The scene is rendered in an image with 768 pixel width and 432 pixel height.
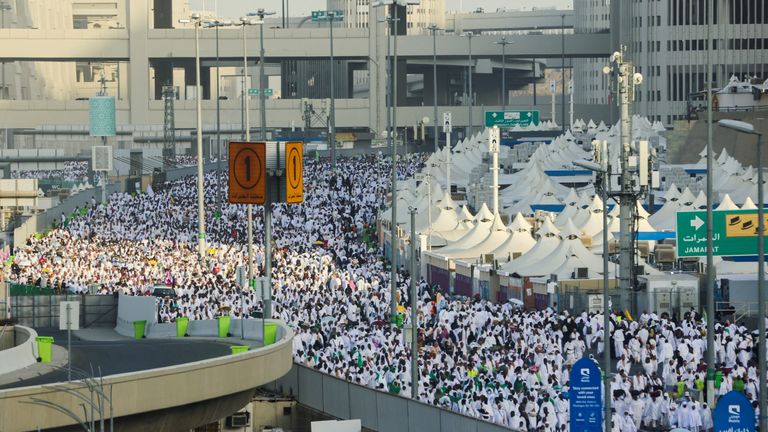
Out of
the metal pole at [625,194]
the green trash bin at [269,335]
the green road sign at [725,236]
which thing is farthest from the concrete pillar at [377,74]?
the green trash bin at [269,335]

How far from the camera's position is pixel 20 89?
15750 cm

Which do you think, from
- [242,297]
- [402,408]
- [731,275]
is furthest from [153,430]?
[731,275]

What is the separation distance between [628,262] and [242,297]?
35.5 feet

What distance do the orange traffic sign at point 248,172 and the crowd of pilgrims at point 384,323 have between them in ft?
12.0

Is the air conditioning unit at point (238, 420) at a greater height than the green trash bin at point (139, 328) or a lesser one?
lesser

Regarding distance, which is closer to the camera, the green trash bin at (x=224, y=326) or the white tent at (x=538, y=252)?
the green trash bin at (x=224, y=326)

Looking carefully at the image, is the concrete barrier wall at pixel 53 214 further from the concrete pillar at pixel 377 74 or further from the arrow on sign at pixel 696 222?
the concrete pillar at pixel 377 74

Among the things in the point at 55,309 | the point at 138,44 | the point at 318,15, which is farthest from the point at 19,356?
the point at 138,44

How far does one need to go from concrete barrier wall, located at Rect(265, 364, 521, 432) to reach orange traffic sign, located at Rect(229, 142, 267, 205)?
19.1 feet

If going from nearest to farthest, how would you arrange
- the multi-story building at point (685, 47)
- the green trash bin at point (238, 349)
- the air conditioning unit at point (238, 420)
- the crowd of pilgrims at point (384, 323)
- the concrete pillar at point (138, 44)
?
the crowd of pilgrims at point (384, 323) < the green trash bin at point (238, 349) < the air conditioning unit at point (238, 420) < the multi-story building at point (685, 47) < the concrete pillar at point (138, 44)

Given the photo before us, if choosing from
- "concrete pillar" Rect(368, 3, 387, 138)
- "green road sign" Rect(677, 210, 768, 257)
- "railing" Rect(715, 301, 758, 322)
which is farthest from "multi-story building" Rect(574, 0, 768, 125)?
"railing" Rect(715, 301, 758, 322)

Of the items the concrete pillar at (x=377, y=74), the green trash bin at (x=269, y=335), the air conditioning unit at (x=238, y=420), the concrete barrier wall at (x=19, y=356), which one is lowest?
the air conditioning unit at (x=238, y=420)

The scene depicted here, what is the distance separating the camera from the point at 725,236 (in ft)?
153

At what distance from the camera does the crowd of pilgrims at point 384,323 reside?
33.0 meters
